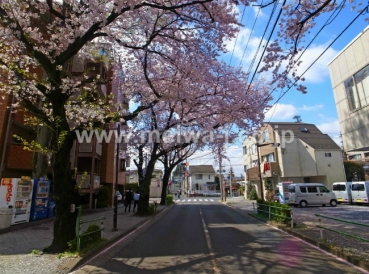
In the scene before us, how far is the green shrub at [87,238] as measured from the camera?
6.88 meters

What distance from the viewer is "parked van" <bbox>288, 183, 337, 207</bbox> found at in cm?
2292

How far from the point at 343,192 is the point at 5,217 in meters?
25.8

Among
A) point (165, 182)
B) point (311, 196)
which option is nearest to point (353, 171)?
point (311, 196)

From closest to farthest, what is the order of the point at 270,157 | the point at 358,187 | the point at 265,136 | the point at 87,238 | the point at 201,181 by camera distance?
the point at 87,238, the point at 358,187, the point at 270,157, the point at 265,136, the point at 201,181

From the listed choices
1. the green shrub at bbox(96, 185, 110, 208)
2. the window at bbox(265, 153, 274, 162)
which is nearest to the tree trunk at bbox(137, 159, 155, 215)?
the green shrub at bbox(96, 185, 110, 208)

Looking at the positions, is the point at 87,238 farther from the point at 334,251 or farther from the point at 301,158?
the point at 301,158

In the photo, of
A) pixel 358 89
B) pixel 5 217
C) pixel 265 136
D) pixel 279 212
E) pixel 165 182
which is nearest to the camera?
pixel 358 89

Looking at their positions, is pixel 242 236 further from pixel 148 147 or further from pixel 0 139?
pixel 148 147

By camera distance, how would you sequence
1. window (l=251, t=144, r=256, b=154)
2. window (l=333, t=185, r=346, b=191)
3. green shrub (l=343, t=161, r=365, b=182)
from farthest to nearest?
1. window (l=251, t=144, r=256, b=154)
2. green shrub (l=343, t=161, r=365, b=182)
3. window (l=333, t=185, r=346, b=191)

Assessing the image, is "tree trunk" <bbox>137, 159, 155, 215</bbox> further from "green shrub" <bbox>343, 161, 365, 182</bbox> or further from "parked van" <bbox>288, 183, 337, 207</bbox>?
"green shrub" <bbox>343, 161, 365, 182</bbox>

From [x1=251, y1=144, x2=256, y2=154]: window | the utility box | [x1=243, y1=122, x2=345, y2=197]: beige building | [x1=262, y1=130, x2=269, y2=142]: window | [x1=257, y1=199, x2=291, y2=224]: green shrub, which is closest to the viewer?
the utility box

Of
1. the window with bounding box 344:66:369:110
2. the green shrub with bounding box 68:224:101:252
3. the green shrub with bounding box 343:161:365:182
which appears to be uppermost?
the window with bounding box 344:66:369:110

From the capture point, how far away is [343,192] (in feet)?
81.2

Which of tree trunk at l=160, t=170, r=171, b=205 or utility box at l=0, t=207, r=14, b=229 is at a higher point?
tree trunk at l=160, t=170, r=171, b=205
